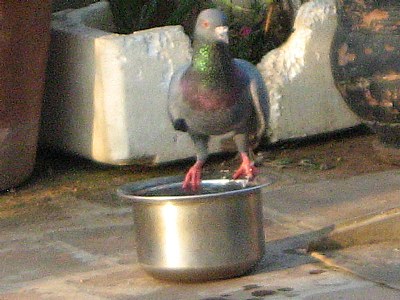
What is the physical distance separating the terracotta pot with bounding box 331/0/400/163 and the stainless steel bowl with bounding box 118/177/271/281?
2.02m

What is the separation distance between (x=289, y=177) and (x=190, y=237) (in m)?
2.14

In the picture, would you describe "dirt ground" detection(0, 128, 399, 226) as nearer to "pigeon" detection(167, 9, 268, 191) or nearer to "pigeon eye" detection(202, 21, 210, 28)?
"pigeon" detection(167, 9, 268, 191)

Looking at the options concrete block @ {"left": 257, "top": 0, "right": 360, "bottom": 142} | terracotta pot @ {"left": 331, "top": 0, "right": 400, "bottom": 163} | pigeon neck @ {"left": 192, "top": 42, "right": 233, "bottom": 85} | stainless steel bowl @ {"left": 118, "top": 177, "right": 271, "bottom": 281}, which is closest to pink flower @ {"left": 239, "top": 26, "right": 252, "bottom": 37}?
concrete block @ {"left": 257, "top": 0, "right": 360, "bottom": 142}

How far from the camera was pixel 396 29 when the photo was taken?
20.5ft

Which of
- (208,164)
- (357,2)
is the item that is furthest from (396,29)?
(208,164)

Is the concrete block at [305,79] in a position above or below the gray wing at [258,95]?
below

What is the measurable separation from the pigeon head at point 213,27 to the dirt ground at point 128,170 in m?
1.60

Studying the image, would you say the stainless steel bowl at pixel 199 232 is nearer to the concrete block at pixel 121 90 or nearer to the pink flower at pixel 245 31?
the concrete block at pixel 121 90

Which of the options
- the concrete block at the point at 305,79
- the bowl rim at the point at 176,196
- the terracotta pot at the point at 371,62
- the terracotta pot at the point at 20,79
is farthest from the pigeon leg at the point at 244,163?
the concrete block at the point at 305,79

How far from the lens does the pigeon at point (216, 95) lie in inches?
188

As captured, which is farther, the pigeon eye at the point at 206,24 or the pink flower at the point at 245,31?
the pink flower at the point at 245,31

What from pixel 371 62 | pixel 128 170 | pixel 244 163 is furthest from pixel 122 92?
pixel 244 163

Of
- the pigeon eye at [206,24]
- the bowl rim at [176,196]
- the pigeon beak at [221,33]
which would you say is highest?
the pigeon eye at [206,24]

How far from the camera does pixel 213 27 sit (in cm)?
474
